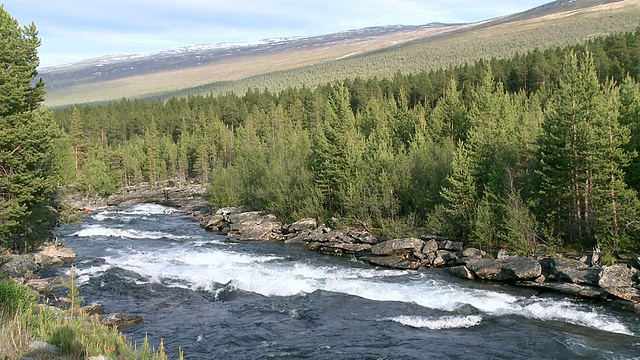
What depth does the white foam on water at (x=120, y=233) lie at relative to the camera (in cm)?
4475

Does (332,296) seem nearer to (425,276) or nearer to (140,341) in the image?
(425,276)

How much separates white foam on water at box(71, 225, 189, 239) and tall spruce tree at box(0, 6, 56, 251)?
1172cm

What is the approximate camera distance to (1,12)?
30.6 meters

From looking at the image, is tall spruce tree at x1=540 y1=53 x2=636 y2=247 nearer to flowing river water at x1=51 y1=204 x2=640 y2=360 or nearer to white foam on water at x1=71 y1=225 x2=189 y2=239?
flowing river water at x1=51 y1=204 x2=640 y2=360

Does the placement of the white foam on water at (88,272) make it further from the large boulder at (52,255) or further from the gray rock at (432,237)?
the gray rock at (432,237)

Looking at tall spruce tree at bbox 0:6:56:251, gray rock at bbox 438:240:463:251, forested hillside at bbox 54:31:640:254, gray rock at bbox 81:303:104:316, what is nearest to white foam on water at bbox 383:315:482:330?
forested hillside at bbox 54:31:640:254

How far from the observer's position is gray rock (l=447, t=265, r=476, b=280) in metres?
28.5

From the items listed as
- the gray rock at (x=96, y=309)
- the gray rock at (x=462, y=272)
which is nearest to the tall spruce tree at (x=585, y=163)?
the gray rock at (x=462, y=272)

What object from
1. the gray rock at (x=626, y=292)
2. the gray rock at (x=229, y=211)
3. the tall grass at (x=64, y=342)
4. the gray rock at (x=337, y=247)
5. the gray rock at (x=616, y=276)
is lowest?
the gray rock at (x=229, y=211)

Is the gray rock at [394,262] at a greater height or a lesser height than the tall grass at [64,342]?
lesser

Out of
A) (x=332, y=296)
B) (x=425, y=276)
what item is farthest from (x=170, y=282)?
(x=425, y=276)

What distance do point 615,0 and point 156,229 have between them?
198 meters

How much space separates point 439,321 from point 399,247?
12441mm

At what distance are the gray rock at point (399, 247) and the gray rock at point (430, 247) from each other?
1.28 ft
